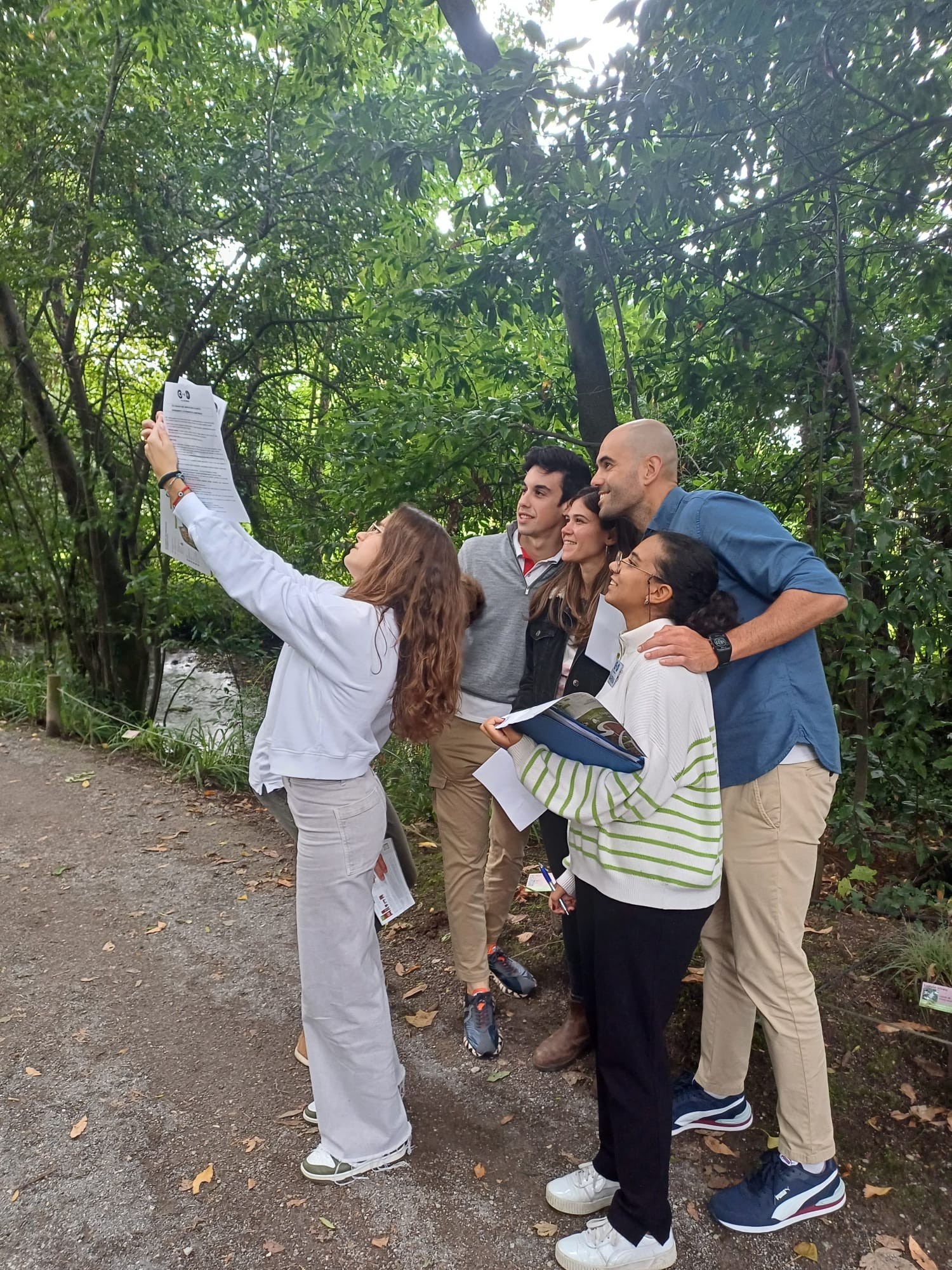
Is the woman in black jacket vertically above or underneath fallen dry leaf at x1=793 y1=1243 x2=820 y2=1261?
above

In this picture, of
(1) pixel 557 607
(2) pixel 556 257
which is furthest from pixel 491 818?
(2) pixel 556 257

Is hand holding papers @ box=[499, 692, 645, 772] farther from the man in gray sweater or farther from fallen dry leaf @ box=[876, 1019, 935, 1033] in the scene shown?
fallen dry leaf @ box=[876, 1019, 935, 1033]

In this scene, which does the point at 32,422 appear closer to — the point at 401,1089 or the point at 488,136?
the point at 488,136

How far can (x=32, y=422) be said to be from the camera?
24.9 feet

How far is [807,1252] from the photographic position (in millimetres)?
2111

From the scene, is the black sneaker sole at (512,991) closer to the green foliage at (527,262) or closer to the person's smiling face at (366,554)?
the green foliage at (527,262)

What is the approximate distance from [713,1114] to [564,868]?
2.92 ft

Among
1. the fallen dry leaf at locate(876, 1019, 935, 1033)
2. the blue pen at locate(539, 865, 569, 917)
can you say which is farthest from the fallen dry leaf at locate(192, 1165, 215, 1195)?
the fallen dry leaf at locate(876, 1019, 935, 1033)

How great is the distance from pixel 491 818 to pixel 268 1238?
1.56 meters

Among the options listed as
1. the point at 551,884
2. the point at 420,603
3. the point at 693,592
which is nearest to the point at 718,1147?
the point at 551,884

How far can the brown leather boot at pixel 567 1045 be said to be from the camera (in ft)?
9.46

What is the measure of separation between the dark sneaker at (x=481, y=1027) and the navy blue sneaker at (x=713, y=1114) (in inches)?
28.8

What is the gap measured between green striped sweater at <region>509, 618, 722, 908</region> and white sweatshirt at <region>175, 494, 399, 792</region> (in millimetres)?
595

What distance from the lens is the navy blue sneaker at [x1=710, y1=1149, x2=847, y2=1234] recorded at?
2.14m
